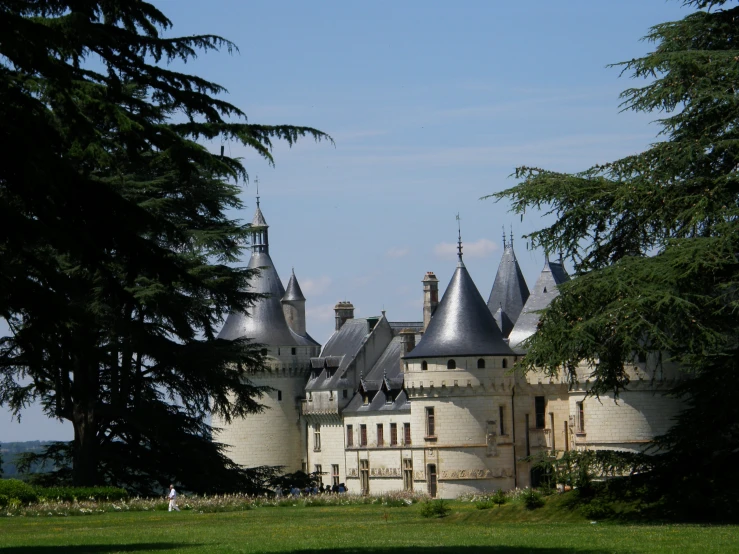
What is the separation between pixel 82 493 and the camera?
25.6 metres

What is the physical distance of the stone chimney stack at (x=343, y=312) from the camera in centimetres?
6456

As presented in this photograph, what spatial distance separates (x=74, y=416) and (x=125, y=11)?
17696 mm

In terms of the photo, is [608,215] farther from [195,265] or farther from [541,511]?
[195,265]

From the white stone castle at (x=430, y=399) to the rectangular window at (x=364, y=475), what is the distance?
0.08 meters

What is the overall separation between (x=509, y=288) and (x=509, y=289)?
0.05 meters

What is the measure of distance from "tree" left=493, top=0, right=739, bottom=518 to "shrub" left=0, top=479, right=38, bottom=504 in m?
11.8

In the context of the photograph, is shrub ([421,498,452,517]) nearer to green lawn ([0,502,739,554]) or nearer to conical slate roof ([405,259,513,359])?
green lawn ([0,502,739,554])

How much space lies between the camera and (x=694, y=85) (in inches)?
701

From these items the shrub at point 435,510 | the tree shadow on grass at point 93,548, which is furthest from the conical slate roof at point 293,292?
the tree shadow on grass at point 93,548

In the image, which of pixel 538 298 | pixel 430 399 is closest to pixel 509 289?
pixel 538 298

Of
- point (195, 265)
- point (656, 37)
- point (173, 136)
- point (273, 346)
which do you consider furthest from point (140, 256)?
point (273, 346)

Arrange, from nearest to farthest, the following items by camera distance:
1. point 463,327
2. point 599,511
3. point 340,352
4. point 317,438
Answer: point 599,511 → point 463,327 → point 317,438 → point 340,352

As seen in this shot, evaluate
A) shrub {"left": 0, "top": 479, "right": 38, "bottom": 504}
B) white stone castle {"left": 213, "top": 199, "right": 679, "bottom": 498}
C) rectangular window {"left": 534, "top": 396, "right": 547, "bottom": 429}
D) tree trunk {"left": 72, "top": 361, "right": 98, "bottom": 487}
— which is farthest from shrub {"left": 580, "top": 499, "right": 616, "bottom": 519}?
rectangular window {"left": 534, "top": 396, "right": 547, "bottom": 429}

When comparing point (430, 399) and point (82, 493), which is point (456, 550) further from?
point (430, 399)
